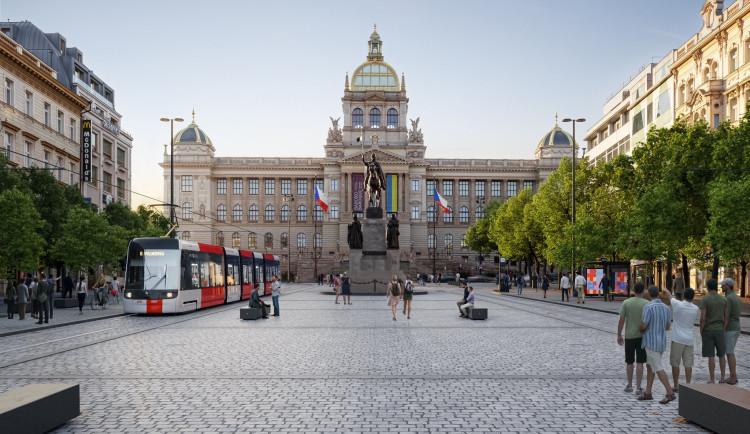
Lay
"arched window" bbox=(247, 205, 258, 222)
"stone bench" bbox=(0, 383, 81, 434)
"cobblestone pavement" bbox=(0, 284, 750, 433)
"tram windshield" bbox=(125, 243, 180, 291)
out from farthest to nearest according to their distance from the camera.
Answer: "arched window" bbox=(247, 205, 258, 222) < "tram windshield" bbox=(125, 243, 180, 291) < "cobblestone pavement" bbox=(0, 284, 750, 433) < "stone bench" bbox=(0, 383, 81, 434)

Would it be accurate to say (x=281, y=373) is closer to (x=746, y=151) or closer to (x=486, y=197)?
(x=746, y=151)

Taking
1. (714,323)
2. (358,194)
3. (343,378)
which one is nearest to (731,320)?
(714,323)

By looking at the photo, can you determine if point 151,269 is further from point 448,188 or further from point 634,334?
point 448,188

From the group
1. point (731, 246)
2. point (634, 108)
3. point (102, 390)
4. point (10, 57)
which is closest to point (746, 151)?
point (731, 246)

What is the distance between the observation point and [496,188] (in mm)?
128750

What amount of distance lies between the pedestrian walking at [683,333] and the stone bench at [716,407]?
1884 mm

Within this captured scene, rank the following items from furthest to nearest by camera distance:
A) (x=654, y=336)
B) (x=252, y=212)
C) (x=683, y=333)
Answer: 1. (x=252, y=212)
2. (x=683, y=333)
3. (x=654, y=336)

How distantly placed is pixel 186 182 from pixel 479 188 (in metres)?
54.1

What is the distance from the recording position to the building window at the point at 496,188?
128 m

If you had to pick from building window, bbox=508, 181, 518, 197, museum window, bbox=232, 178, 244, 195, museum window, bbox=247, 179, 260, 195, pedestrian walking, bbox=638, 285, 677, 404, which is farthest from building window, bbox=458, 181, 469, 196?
pedestrian walking, bbox=638, 285, 677, 404

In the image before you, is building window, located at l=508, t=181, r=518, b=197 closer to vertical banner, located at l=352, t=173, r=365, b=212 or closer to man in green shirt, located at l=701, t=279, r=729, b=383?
vertical banner, located at l=352, t=173, r=365, b=212

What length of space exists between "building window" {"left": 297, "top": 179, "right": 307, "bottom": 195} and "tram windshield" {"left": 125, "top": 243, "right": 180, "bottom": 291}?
9755cm

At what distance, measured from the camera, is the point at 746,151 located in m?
31.5

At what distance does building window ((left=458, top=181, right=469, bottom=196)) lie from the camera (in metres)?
128
